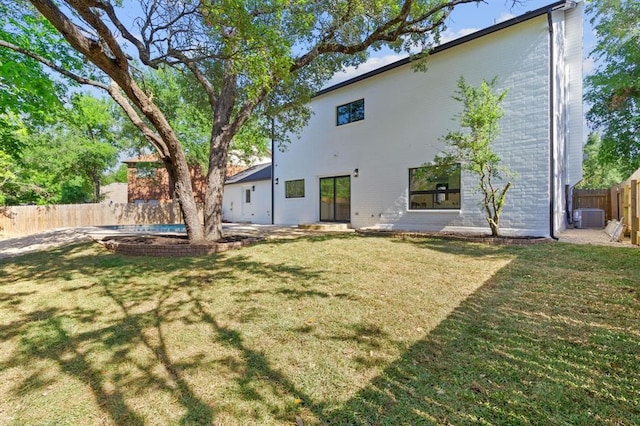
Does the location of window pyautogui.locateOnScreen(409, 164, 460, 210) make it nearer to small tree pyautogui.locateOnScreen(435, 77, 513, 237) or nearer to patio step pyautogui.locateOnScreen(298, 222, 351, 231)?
small tree pyautogui.locateOnScreen(435, 77, 513, 237)

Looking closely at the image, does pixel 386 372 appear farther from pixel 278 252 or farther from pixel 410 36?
pixel 410 36

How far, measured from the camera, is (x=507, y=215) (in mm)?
9469

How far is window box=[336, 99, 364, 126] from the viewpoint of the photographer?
525 inches

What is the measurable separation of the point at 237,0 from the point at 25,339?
514cm

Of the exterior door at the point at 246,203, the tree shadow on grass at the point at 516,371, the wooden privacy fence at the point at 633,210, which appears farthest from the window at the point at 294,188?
the tree shadow on grass at the point at 516,371

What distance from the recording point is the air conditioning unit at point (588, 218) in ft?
40.7

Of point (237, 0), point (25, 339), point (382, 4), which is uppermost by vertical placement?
point (382, 4)

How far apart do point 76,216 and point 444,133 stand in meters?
18.7

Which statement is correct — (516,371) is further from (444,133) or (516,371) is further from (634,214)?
(444,133)

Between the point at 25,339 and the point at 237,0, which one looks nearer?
the point at 25,339

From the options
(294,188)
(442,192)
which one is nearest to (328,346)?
(442,192)

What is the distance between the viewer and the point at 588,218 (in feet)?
41.2

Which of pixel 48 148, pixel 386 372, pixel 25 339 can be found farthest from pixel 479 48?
pixel 48 148

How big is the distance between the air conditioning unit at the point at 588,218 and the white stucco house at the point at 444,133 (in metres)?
1.42
